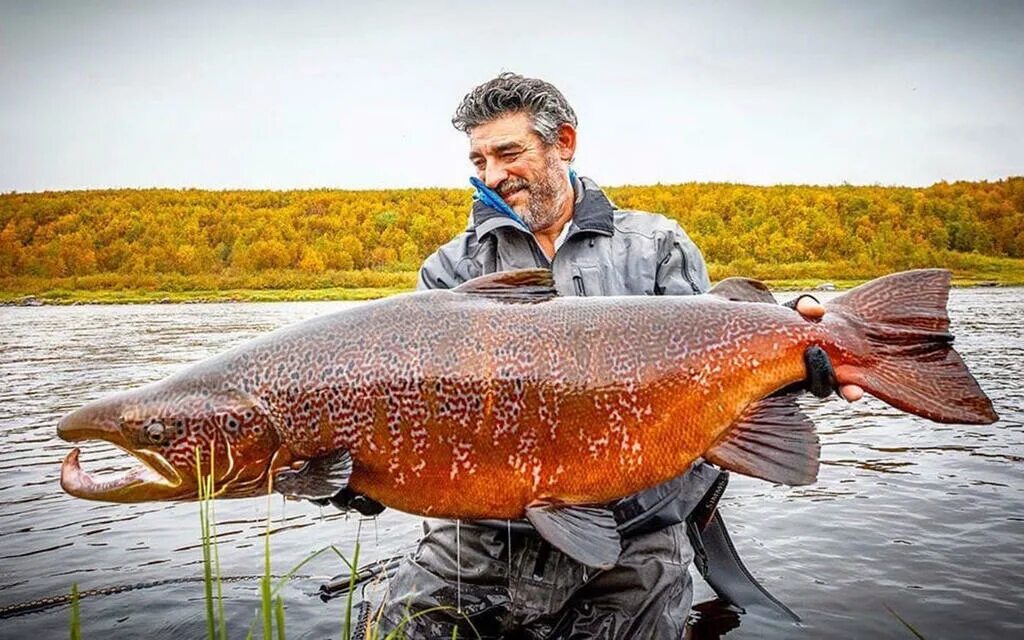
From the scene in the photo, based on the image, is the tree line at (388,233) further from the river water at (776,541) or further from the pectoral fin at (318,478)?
the pectoral fin at (318,478)

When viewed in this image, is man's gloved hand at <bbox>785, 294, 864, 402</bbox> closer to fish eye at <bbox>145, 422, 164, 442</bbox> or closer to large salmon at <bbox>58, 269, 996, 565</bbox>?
large salmon at <bbox>58, 269, 996, 565</bbox>

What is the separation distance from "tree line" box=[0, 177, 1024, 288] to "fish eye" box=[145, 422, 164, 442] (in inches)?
1620

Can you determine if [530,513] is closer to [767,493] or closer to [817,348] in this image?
[817,348]

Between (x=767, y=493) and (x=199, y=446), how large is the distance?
20.2 ft

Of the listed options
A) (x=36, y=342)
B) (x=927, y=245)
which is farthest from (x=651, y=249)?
(x=927, y=245)

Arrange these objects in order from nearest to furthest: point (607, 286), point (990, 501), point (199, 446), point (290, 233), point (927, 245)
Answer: point (199, 446)
point (607, 286)
point (990, 501)
point (927, 245)
point (290, 233)

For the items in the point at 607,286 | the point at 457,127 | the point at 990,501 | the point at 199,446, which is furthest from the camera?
the point at 990,501

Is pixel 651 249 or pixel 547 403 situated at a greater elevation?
pixel 651 249

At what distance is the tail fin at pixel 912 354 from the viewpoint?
9.52 feet

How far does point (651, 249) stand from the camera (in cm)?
429

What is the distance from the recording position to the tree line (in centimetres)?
5109

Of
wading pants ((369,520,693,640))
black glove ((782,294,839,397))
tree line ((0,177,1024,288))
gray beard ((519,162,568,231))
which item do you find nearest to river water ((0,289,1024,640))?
wading pants ((369,520,693,640))

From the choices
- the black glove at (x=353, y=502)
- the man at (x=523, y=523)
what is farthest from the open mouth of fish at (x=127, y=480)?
the man at (x=523, y=523)

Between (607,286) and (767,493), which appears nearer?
(607,286)
